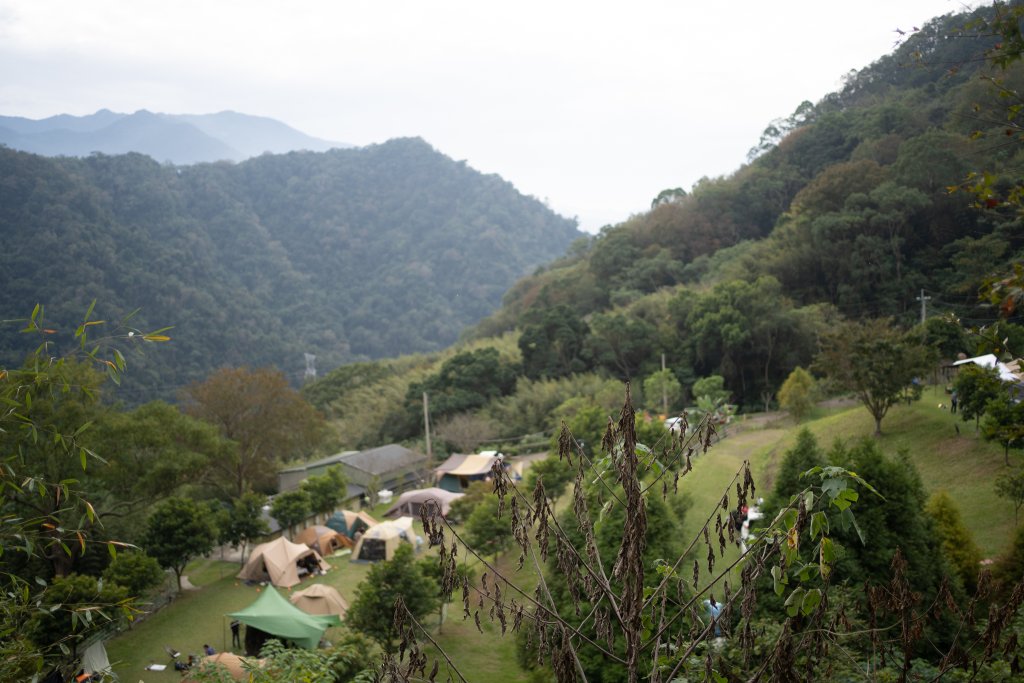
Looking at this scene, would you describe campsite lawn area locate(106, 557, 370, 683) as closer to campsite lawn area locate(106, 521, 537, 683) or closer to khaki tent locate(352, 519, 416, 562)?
campsite lawn area locate(106, 521, 537, 683)

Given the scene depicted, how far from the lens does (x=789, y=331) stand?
26.4 m

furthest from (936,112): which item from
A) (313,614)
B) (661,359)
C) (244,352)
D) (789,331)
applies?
(244,352)

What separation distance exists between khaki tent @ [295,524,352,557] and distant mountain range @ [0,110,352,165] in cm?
9162

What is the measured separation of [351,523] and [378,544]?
269cm

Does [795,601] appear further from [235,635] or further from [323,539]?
[323,539]

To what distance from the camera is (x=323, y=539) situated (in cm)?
1736

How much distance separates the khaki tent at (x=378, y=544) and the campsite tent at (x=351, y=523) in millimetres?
2041

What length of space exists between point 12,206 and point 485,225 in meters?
50.5

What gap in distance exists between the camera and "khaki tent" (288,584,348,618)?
12431 millimetres

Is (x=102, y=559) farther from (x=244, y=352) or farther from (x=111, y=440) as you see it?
(x=244, y=352)

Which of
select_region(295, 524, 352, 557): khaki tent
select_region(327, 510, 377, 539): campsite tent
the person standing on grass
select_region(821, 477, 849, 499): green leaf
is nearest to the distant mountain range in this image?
select_region(327, 510, 377, 539): campsite tent

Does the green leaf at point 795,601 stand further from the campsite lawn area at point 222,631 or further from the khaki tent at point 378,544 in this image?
the khaki tent at point 378,544

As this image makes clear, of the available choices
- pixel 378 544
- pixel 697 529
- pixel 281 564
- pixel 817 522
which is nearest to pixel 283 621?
pixel 281 564

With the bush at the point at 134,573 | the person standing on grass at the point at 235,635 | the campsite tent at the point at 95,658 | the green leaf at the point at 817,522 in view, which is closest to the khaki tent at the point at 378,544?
the person standing on grass at the point at 235,635
